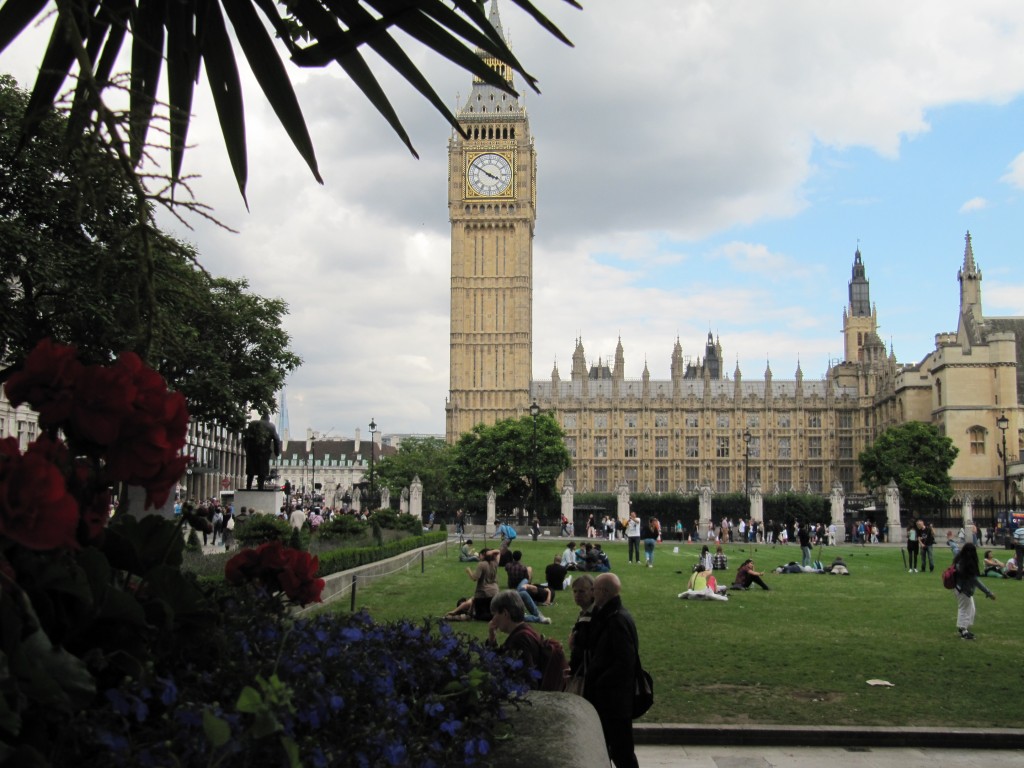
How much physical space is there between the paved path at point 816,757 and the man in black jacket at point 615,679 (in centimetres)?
150

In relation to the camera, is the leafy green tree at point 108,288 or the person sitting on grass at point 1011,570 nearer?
the leafy green tree at point 108,288

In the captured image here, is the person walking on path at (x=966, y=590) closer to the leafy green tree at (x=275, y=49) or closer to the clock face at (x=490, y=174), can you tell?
the leafy green tree at (x=275, y=49)

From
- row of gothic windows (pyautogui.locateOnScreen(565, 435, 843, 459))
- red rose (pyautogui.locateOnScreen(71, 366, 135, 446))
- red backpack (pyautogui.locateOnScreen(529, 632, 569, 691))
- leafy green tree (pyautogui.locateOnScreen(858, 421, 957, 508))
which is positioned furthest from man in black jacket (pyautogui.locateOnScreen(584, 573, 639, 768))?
row of gothic windows (pyautogui.locateOnScreen(565, 435, 843, 459))

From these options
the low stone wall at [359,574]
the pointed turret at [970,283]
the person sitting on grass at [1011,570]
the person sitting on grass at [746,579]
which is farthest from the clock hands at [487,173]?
the person sitting on grass at [746,579]

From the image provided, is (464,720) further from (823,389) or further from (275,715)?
(823,389)

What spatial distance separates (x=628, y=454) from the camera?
90812 mm

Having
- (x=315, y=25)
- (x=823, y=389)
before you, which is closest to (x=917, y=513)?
(x=823, y=389)

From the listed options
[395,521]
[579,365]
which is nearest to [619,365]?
[579,365]

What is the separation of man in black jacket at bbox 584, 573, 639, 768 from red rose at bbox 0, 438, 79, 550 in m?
4.89

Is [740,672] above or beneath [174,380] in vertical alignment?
beneath

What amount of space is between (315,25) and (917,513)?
2580 inches

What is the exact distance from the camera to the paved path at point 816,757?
7.47 m

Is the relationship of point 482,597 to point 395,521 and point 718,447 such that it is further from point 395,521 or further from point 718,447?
point 718,447

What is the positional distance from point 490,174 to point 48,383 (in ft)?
290
